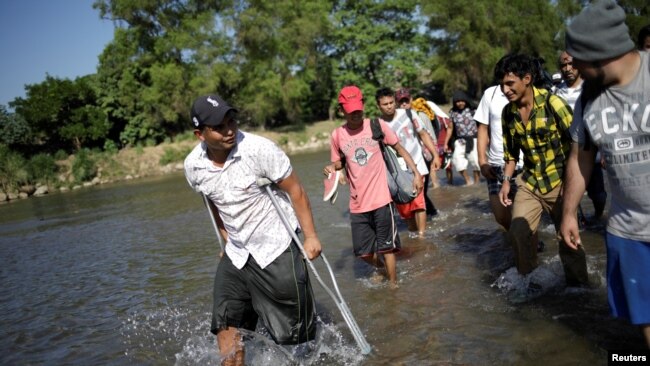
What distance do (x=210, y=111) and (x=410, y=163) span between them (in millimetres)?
2905

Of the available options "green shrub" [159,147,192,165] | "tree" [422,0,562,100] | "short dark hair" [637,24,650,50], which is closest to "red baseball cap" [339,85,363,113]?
"short dark hair" [637,24,650,50]

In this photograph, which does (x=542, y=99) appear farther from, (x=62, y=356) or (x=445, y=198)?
(x=445, y=198)

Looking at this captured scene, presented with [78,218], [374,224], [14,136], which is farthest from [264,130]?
[374,224]

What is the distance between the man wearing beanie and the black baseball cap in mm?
2062

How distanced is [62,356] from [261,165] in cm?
338

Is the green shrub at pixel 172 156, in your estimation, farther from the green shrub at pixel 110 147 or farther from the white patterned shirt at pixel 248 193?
the white patterned shirt at pixel 248 193

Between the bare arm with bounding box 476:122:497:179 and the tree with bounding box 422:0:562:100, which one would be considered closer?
the bare arm with bounding box 476:122:497:179

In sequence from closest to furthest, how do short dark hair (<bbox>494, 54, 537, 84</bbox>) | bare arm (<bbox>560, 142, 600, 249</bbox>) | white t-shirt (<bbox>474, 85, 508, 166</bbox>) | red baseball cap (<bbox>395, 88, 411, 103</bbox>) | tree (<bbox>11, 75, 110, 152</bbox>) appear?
bare arm (<bbox>560, 142, 600, 249</bbox>) < short dark hair (<bbox>494, 54, 537, 84</bbox>) < white t-shirt (<bbox>474, 85, 508, 166</bbox>) < red baseball cap (<bbox>395, 88, 411, 103</bbox>) < tree (<bbox>11, 75, 110, 152</bbox>)

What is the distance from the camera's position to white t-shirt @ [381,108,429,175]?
733 cm

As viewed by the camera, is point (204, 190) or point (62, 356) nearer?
point (204, 190)

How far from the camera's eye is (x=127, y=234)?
12.1m

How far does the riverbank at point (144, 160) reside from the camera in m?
29.3

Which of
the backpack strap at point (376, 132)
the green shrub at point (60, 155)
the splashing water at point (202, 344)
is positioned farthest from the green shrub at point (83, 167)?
the backpack strap at point (376, 132)

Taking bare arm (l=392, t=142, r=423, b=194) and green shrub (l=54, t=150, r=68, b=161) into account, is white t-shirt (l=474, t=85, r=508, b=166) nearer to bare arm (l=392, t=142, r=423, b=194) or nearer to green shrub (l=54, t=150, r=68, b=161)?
bare arm (l=392, t=142, r=423, b=194)
